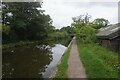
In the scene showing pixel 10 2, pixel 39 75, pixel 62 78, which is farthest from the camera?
pixel 10 2

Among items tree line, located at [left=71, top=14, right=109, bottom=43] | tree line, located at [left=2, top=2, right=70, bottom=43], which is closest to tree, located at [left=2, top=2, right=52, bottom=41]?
tree line, located at [left=2, top=2, right=70, bottom=43]

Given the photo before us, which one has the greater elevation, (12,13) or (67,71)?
(12,13)

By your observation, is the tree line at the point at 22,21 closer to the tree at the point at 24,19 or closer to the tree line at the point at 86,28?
the tree at the point at 24,19

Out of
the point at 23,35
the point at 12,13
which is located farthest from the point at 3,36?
the point at 23,35

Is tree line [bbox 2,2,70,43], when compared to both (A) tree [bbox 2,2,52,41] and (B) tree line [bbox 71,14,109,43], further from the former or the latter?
(B) tree line [bbox 71,14,109,43]

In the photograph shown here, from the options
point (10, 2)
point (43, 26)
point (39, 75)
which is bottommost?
point (39, 75)

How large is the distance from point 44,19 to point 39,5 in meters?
3.99

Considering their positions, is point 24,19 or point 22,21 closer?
point 22,21

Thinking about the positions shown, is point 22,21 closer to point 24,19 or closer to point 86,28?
point 24,19

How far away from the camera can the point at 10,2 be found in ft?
176

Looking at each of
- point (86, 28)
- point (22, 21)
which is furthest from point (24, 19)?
point (86, 28)

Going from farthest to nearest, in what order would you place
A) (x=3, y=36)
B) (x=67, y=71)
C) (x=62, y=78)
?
(x=3, y=36) < (x=67, y=71) < (x=62, y=78)

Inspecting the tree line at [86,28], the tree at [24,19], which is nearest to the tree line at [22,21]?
the tree at [24,19]

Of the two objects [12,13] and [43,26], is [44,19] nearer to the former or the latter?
[43,26]
